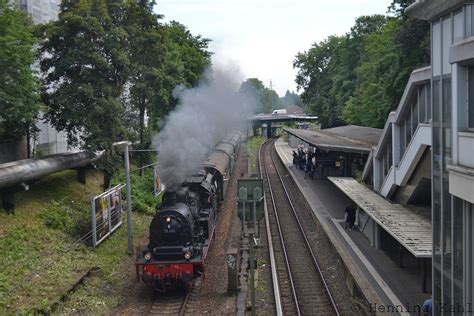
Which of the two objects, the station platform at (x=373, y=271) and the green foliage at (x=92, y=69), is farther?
the green foliage at (x=92, y=69)

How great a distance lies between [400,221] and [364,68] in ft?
107

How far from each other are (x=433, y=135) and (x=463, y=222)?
220 centimetres

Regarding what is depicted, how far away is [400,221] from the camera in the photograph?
1628cm

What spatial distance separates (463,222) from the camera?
31.2 feet

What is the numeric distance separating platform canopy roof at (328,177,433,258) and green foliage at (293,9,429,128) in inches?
480

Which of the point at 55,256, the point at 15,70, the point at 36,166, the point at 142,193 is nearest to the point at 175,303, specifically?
the point at 55,256

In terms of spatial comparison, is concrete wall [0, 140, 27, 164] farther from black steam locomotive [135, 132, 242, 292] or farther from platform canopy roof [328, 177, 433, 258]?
platform canopy roof [328, 177, 433, 258]

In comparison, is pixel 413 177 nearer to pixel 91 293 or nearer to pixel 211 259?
pixel 211 259

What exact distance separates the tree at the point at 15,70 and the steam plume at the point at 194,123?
5.67 meters

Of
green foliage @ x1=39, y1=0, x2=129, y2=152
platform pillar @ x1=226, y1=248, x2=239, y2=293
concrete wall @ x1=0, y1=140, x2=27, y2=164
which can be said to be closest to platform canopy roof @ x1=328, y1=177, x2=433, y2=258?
platform pillar @ x1=226, y1=248, x2=239, y2=293

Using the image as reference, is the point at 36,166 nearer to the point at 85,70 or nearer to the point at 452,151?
the point at 85,70

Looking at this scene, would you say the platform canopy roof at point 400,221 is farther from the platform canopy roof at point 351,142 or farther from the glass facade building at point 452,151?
the platform canopy roof at point 351,142

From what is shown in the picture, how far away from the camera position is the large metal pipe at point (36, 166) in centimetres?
1744

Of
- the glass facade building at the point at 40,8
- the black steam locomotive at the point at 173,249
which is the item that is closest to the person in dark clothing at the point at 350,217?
the black steam locomotive at the point at 173,249
